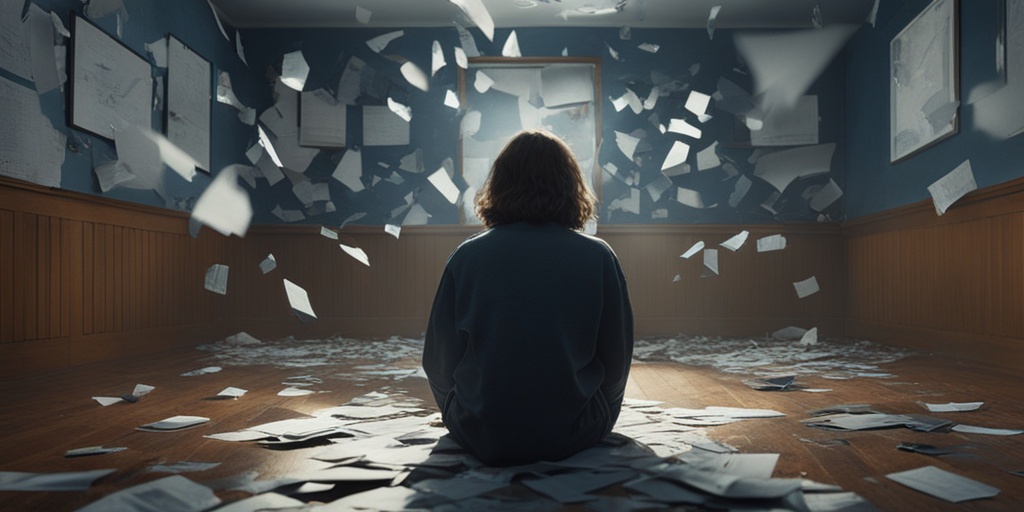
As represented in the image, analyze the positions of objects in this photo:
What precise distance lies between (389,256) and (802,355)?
308 cm

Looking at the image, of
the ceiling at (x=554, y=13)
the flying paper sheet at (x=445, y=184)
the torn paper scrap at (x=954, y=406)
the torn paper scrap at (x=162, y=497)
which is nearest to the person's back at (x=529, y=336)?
the torn paper scrap at (x=162, y=497)

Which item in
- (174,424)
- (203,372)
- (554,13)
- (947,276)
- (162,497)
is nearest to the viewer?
(162,497)

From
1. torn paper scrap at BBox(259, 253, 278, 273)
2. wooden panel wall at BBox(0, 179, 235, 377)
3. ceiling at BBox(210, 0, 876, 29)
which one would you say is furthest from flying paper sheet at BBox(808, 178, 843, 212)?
wooden panel wall at BBox(0, 179, 235, 377)

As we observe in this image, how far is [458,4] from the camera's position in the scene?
197 inches

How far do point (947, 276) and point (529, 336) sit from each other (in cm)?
347

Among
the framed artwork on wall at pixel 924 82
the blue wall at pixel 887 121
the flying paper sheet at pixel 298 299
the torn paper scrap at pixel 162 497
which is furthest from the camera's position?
the flying paper sheet at pixel 298 299

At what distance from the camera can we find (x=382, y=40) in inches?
215

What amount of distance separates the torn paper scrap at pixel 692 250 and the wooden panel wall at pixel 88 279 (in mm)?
3542

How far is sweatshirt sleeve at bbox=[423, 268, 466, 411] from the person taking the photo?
1.59 metres

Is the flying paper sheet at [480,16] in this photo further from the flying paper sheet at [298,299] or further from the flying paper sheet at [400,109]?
the flying paper sheet at [298,299]

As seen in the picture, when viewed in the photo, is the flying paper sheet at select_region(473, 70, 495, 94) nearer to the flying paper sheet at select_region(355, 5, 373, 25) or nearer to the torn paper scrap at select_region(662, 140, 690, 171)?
the flying paper sheet at select_region(355, 5, 373, 25)

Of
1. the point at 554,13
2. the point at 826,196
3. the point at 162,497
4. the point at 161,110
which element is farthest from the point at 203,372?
the point at 826,196

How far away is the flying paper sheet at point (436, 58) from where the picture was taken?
5.43m

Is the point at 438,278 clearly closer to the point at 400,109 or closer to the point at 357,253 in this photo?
the point at 357,253
